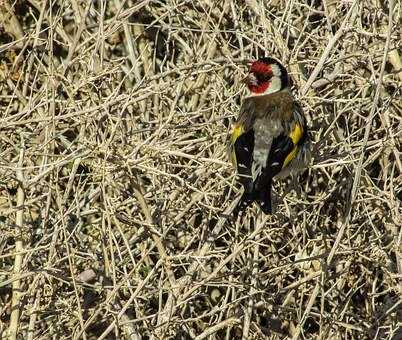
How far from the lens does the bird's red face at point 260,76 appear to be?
5.81m

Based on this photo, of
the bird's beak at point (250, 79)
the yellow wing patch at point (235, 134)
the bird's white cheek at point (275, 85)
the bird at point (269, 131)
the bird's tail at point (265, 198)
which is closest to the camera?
the bird's tail at point (265, 198)

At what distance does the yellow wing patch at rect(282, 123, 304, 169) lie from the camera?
18.7 ft

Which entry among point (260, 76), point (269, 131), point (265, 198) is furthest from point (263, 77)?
point (265, 198)

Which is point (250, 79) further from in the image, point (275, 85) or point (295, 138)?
point (295, 138)

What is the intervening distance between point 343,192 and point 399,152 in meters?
0.52

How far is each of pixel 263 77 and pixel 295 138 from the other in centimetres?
40

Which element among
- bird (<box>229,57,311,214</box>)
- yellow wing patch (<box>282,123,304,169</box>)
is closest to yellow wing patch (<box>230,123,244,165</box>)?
bird (<box>229,57,311,214</box>)

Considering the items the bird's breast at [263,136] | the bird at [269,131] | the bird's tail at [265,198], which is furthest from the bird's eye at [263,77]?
the bird's tail at [265,198]

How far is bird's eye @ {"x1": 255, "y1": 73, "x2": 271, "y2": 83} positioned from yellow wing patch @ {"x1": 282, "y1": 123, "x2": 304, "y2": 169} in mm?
309

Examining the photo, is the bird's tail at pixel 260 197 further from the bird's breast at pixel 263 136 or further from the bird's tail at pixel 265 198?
the bird's breast at pixel 263 136

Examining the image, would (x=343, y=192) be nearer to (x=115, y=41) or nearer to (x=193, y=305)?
(x=193, y=305)

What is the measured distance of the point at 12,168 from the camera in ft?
16.0

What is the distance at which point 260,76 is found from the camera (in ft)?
19.3

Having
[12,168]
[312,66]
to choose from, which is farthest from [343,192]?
[12,168]
